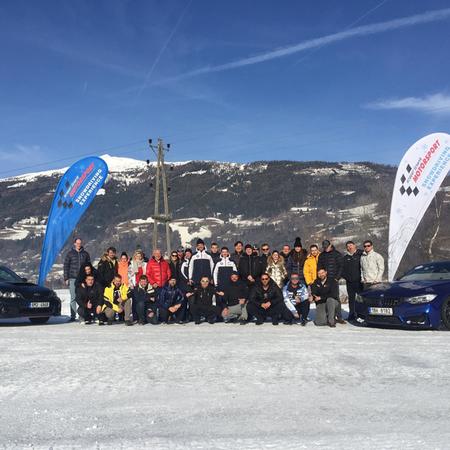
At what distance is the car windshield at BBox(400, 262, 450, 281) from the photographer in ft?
34.9

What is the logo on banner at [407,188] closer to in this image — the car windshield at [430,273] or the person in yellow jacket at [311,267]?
the car windshield at [430,273]

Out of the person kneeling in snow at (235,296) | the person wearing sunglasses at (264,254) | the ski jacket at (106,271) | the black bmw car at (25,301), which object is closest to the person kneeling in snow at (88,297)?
the ski jacket at (106,271)

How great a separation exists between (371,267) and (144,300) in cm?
484

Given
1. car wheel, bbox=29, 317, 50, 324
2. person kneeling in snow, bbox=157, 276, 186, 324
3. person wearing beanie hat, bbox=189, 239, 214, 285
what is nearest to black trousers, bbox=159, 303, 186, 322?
person kneeling in snow, bbox=157, 276, 186, 324

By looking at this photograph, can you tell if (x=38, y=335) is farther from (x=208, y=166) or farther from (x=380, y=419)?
(x=208, y=166)

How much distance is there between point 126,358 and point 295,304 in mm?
5134

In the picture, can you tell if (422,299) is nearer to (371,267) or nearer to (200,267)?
(371,267)

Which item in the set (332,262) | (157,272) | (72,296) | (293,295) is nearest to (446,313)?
(332,262)

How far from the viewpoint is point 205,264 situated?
12.1 meters

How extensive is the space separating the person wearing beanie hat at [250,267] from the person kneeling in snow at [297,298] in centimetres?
78

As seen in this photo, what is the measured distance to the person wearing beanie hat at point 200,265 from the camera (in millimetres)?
12086

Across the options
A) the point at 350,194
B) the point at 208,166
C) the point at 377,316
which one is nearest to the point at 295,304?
the point at 377,316

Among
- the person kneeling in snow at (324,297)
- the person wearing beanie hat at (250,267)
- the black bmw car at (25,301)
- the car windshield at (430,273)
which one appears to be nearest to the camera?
the car windshield at (430,273)

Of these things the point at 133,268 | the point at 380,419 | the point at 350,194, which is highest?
the point at 350,194
